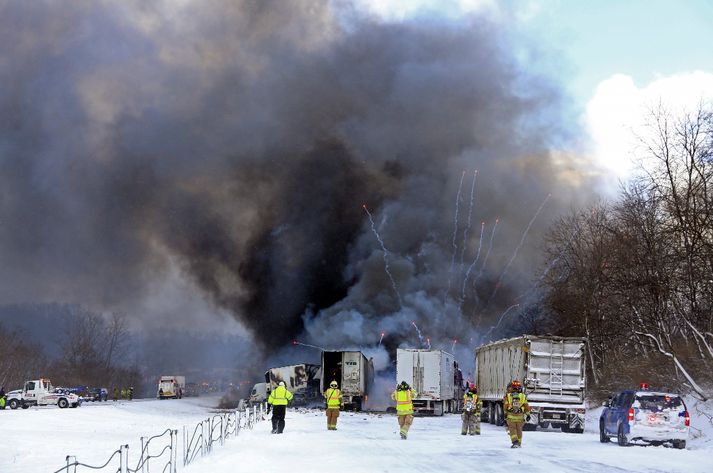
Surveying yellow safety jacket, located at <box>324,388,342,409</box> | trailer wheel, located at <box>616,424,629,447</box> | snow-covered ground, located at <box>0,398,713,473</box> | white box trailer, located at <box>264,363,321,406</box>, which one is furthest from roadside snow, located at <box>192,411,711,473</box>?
white box trailer, located at <box>264,363,321,406</box>

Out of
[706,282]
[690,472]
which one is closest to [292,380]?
[706,282]

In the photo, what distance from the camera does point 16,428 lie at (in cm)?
3944

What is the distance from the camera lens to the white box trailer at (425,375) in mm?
53375

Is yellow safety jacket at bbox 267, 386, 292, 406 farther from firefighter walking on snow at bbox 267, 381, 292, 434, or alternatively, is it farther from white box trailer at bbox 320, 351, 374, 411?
white box trailer at bbox 320, 351, 374, 411

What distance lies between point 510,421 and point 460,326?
63698mm

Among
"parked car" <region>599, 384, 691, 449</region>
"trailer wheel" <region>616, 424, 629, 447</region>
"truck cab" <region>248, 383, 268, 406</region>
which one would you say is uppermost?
"truck cab" <region>248, 383, 268, 406</region>

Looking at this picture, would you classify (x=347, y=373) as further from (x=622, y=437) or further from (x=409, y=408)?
(x=622, y=437)

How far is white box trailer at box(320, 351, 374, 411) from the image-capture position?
59.0 meters

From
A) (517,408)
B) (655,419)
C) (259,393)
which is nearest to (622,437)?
(655,419)

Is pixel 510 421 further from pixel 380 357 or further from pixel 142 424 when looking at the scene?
pixel 380 357

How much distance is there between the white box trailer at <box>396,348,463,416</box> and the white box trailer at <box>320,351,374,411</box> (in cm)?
573

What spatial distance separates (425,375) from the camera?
175 feet

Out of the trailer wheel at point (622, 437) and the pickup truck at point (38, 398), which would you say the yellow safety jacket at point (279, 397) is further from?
the pickup truck at point (38, 398)

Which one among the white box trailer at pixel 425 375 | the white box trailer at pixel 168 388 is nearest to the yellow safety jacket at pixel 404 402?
the white box trailer at pixel 425 375
